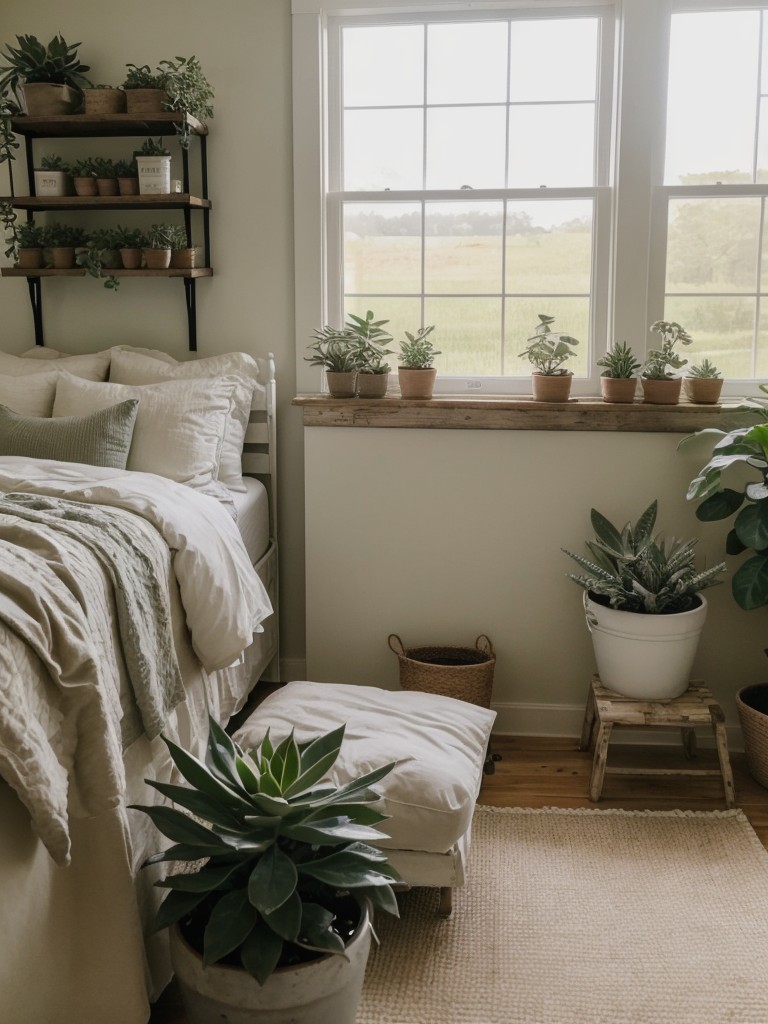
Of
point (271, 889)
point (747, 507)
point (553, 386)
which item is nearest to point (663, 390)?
point (553, 386)

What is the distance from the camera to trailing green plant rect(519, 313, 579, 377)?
10.5 ft

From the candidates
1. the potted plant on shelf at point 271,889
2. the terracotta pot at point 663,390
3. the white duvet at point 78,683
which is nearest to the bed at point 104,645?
the white duvet at point 78,683

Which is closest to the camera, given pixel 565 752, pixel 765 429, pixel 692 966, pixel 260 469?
pixel 692 966

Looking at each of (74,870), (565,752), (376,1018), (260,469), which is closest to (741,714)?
(565,752)

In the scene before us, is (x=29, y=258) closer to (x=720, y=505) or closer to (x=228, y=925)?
(x=720, y=505)

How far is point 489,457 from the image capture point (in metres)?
3.26

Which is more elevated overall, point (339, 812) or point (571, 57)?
point (571, 57)

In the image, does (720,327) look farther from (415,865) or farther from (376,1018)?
(376,1018)

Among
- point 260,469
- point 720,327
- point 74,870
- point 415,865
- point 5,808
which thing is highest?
point 720,327

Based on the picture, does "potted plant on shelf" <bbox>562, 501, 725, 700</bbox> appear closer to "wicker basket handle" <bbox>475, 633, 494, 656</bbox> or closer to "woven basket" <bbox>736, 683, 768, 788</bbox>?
"woven basket" <bbox>736, 683, 768, 788</bbox>

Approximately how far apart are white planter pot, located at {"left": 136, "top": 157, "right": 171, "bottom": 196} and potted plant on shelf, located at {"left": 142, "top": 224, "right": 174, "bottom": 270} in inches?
4.6

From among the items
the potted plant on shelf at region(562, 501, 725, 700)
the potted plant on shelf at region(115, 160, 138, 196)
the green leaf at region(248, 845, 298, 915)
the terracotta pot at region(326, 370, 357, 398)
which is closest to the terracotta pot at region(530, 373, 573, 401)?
the potted plant on shelf at region(562, 501, 725, 700)

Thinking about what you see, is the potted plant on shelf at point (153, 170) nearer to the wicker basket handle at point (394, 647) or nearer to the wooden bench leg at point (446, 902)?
the wicker basket handle at point (394, 647)

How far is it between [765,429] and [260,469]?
5.47 ft
